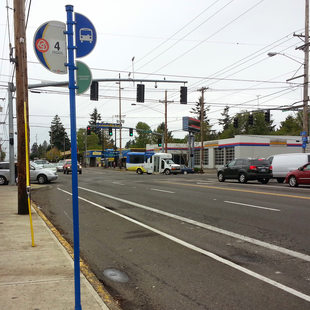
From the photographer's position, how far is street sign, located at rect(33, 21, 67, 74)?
12.2 ft

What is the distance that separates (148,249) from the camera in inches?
252

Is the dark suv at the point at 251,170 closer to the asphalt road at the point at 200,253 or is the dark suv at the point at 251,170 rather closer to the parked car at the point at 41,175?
the asphalt road at the point at 200,253

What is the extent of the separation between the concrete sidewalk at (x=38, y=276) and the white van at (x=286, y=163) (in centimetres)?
1820

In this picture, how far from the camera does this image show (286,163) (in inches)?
877

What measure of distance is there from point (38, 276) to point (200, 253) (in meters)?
2.79

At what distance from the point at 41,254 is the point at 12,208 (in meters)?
6.35

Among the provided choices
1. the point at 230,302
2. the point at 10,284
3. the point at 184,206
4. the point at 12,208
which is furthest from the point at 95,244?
the point at 12,208

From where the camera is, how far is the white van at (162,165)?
39781 millimetres

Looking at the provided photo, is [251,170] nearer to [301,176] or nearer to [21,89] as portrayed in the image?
[301,176]

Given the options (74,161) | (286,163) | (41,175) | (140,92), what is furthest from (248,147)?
(74,161)

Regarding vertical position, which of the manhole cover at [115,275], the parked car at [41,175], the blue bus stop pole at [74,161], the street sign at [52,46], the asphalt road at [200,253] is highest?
the street sign at [52,46]

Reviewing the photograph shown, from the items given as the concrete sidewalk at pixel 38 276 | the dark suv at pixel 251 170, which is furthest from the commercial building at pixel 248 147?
the concrete sidewalk at pixel 38 276

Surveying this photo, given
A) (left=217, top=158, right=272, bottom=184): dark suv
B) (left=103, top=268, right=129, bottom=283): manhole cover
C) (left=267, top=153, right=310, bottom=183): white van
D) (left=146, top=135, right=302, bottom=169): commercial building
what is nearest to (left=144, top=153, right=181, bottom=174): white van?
(left=146, top=135, right=302, bottom=169): commercial building

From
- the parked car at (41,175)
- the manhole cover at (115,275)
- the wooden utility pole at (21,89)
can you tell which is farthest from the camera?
the parked car at (41,175)
